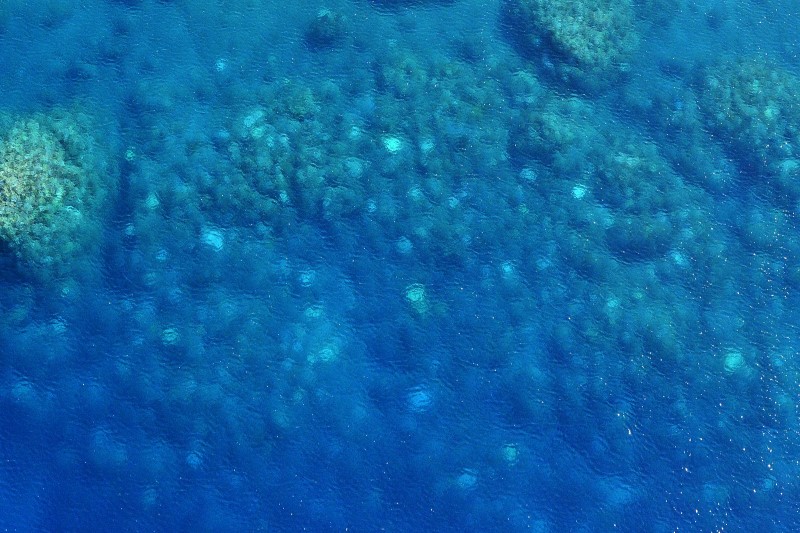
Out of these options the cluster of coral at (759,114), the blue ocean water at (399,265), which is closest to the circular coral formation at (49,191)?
the blue ocean water at (399,265)

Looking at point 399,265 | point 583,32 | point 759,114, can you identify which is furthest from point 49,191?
point 759,114

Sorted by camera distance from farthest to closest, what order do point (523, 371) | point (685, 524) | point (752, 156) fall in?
point (752, 156) → point (523, 371) → point (685, 524)

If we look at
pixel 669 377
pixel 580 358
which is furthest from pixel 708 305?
pixel 580 358

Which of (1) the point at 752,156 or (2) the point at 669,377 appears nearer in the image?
(2) the point at 669,377

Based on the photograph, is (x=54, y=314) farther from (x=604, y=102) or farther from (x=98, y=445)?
(x=604, y=102)

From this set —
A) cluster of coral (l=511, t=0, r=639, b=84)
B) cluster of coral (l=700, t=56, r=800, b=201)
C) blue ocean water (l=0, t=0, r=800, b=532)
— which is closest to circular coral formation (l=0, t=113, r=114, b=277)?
blue ocean water (l=0, t=0, r=800, b=532)
